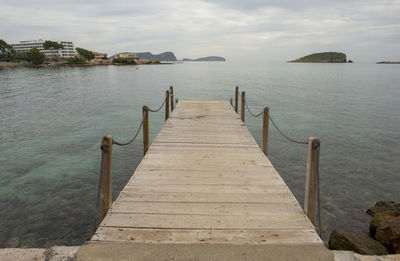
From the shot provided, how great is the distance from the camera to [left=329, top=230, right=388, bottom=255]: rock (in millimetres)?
4988

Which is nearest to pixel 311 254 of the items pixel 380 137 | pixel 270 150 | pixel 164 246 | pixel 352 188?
pixel 164 246

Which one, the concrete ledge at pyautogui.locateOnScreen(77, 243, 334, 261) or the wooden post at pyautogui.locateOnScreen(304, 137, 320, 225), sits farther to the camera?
the wooden post at pyautogui.locateOnScreen(304, 137, 320, 225)

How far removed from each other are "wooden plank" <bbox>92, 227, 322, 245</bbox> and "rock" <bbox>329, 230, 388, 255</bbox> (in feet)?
7.19

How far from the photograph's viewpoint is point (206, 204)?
436cm

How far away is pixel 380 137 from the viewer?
15102mm

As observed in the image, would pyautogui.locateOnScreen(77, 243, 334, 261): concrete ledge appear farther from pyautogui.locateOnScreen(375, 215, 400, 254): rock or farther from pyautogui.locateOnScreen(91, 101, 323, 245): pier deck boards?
pyautogui.locateOnScreen(375, 215, 400, 254): rock

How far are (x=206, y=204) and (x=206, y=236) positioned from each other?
0.88 m

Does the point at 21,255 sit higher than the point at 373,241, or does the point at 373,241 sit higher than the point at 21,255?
the point at 21,255

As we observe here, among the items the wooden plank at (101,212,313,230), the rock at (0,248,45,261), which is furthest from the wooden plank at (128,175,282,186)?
the rock at (0,248,45,261)

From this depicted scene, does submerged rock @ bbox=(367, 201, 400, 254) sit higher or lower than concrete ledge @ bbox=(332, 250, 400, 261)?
lower

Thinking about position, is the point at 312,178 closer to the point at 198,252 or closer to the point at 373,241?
the point at 198,252

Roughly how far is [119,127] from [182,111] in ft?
18.6

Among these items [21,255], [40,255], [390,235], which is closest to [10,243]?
[21,255]

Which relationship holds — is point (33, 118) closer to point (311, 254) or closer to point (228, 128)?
point (228, 128)
